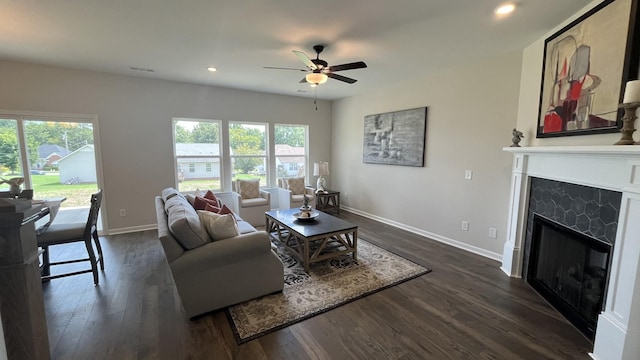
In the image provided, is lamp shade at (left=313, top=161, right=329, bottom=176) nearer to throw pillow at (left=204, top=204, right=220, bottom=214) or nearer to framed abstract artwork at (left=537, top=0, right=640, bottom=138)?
throw pillow at (left=204, top=204, right=220, bottom=214)

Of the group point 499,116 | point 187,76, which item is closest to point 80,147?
point 187,76

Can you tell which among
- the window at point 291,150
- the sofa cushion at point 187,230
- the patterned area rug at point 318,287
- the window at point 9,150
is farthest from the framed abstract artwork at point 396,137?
the window at point 9,150

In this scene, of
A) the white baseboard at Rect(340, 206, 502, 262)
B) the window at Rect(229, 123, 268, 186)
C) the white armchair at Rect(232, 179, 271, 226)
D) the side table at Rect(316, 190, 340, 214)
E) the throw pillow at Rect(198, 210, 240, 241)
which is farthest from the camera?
the side table at Rect(316, 190, 340, 214)

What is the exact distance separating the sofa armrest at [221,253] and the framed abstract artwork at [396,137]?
10.0ft

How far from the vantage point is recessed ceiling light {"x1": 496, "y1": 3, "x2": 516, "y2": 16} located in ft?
7.02

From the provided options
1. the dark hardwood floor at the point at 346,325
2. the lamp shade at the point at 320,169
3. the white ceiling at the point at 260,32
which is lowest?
the dark hardwood floor at the point at 346,325

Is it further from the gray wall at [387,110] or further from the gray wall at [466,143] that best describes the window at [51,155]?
the gray wall at [466,143]

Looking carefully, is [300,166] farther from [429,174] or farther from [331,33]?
[331,33]

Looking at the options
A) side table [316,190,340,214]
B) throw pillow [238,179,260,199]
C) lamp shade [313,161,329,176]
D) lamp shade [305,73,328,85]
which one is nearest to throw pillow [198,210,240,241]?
lamp shade [305,73,328,85]

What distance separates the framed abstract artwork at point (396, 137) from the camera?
14.1ft

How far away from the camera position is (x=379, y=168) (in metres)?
5.15

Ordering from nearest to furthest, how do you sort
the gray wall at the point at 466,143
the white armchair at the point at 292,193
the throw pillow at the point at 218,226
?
the throw pillow at the point at 218,226, the gray wall at the point at 466,143, the white armchair at the point at 292,193

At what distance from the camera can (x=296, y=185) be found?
559 cm

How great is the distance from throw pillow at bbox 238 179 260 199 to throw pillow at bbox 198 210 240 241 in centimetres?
263
